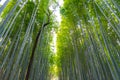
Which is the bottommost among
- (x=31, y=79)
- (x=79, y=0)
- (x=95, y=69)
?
(x=31, y=79)

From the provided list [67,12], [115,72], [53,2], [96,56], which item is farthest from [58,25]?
[115,72]

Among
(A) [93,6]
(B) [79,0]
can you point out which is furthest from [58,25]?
(A) [93,6]

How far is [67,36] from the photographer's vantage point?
8.88 meters

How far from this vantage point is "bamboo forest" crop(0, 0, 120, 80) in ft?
17.9

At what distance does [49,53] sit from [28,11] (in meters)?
4.00

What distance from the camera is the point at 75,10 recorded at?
6848mm

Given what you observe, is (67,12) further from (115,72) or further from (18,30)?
(115,72)

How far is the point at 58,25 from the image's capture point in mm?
9242

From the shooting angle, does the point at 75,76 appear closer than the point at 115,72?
No

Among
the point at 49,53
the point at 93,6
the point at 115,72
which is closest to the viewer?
the point at 115,72

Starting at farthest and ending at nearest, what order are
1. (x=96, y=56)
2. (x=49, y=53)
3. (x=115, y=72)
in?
(x=49, y=53) → (x=96, y=56) → (x=115, y=72)

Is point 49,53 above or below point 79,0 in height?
below

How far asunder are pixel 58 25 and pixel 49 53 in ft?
6.94

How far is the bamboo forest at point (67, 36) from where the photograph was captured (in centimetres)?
545
